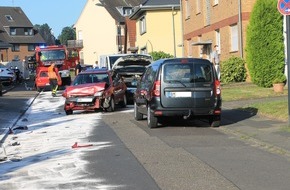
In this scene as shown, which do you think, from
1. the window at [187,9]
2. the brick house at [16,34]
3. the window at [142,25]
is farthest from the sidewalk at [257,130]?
the brick house at [16,34]

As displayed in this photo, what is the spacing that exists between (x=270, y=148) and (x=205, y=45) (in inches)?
938

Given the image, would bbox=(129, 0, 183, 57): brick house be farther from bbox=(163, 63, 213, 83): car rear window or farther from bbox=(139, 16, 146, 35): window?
bbox=(163, 63, 213, 83): car rear window

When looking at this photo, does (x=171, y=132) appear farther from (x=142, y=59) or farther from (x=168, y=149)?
(x=142, y=59)

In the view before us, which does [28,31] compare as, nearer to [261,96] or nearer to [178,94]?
[261,96]

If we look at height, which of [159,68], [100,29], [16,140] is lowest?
[16,140]

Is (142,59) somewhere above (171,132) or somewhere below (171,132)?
above

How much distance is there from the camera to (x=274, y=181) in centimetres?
710

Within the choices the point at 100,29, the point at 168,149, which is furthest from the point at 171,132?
the point at 100,29

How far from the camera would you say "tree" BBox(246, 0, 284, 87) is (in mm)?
20906

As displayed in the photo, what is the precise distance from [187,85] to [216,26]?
17999mm

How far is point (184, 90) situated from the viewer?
41.4 feet

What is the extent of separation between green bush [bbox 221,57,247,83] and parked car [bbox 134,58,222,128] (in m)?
12.5

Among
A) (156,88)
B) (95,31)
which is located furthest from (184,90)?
(95,31)

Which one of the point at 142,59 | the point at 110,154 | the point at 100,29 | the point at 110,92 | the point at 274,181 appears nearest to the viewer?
the point at 274,181
